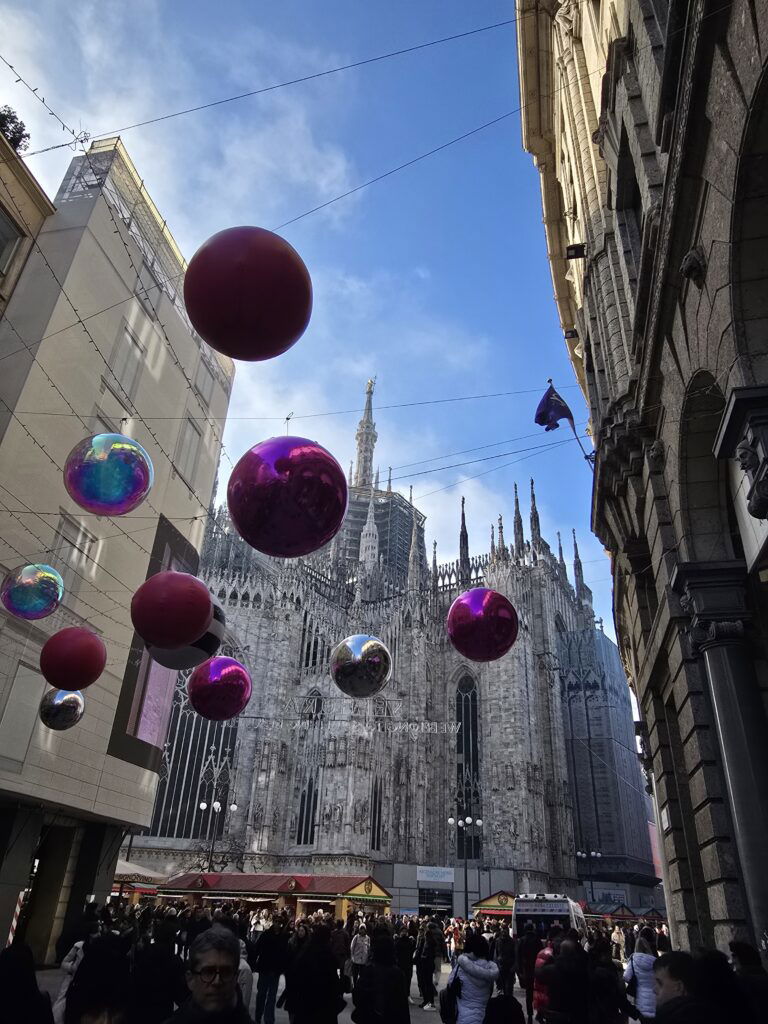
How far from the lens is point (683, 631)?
845 centimetres

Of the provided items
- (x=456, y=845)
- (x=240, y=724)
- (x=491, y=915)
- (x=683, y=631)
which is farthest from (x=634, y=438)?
(x=456, y=845)

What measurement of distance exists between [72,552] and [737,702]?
12.9 m

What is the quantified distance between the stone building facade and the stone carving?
2 centimetres

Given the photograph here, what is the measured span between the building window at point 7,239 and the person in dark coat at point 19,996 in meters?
13.7

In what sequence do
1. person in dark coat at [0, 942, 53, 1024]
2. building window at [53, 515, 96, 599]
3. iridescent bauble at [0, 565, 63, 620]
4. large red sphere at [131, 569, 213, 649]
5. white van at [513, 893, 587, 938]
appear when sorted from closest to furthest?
person in dark coat at [0, 942, 53, 1024], large red sphere at [131, 569, 213, 649], iridescent bauble at [0, 565, 63, 620], building window at [53, 515, 96, 599], white van at [513, 893, 587, 938]

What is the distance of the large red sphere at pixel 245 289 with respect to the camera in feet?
17.2

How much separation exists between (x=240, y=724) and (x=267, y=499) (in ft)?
123

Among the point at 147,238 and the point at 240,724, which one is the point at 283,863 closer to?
the point at 240,724

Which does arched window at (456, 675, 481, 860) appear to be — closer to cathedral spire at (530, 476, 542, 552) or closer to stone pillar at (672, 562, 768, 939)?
cathedral spire at (530, 476, 542, 552)

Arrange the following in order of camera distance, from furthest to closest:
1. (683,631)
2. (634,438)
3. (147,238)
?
(147,238)
(634,438)
(683,631)

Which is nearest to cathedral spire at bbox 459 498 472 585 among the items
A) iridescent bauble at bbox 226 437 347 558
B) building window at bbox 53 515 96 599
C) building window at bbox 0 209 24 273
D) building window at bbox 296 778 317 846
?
building window at bbox 296 778 317 846

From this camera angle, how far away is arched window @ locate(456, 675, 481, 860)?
147 ft

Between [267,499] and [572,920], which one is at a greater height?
[267,499]

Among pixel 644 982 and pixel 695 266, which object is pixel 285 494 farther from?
pixel 644 982
